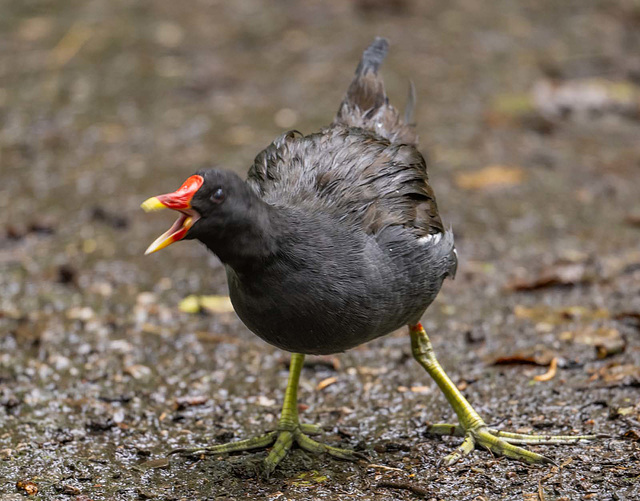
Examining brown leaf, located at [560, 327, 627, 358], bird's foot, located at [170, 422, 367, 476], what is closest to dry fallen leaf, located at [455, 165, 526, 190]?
brown leaf, located at [560, 327, 627, 358]

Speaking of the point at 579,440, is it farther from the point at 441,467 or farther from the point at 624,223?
the point at 624,223

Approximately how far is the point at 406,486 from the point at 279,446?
76 centimetres

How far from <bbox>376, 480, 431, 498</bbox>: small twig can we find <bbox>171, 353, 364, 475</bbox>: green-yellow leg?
32 centimetres

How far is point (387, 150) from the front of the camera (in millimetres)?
4312

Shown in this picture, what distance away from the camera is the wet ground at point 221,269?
4.24m

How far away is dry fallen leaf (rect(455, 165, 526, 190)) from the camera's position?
750 cm

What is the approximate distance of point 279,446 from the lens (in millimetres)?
4336

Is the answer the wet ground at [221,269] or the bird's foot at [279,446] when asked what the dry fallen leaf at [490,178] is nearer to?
the wet ground at [221,269]

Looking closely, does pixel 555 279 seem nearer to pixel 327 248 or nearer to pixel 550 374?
pixel 550 374

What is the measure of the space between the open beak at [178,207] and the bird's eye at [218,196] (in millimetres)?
67

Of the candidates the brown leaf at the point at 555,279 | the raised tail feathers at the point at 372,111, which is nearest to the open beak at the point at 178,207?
the raised tail feathers at the point at 372,111

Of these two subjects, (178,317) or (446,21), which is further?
(446,21)

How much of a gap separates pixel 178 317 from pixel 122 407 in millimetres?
1106

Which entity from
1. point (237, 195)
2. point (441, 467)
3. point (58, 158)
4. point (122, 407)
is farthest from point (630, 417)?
point (58, 158)
